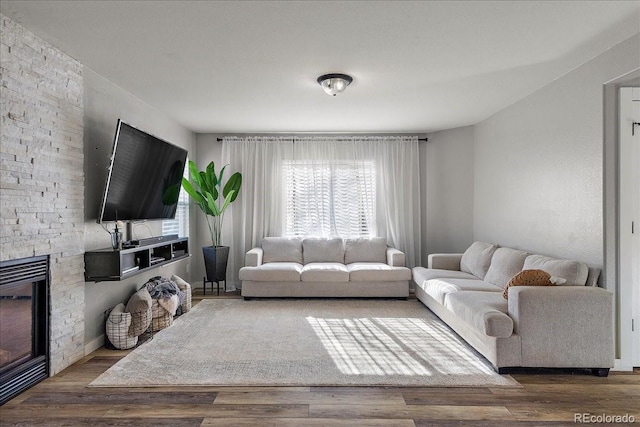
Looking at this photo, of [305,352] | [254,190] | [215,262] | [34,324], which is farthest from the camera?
[254,190]

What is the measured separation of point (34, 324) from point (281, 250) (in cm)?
337

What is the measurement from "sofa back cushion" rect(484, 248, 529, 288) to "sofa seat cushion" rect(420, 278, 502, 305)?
8cm

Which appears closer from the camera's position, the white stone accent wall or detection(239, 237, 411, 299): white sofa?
the white stone accent wall

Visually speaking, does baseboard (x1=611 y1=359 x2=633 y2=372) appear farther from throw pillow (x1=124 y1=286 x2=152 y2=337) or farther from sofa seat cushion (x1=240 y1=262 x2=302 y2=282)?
throw pillow (x1=124 y1=286 x2=152 y2=337)

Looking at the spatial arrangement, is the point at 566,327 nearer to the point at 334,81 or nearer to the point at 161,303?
the point at 334,81

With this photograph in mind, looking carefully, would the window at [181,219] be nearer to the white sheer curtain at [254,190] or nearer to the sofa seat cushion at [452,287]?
the white sheer curtain at [254,190]

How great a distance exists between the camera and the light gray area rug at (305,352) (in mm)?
2805

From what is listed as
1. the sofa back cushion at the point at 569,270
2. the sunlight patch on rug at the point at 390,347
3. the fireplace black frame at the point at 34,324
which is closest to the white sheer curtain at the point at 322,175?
the sunlight patch on rug at the point at 390,347

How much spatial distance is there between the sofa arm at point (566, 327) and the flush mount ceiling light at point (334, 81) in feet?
7.45

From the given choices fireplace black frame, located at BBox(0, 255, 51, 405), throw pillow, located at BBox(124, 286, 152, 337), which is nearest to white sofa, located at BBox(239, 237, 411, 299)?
throw pillow, located at BBox(124, 286, 152, 337)

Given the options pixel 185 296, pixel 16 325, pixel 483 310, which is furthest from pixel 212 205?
pixel 483 310

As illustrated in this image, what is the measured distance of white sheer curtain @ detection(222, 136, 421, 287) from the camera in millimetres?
6086

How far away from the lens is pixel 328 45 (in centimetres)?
290

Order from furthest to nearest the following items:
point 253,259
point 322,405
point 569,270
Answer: point 253,259
point 569,270
point 322,405
